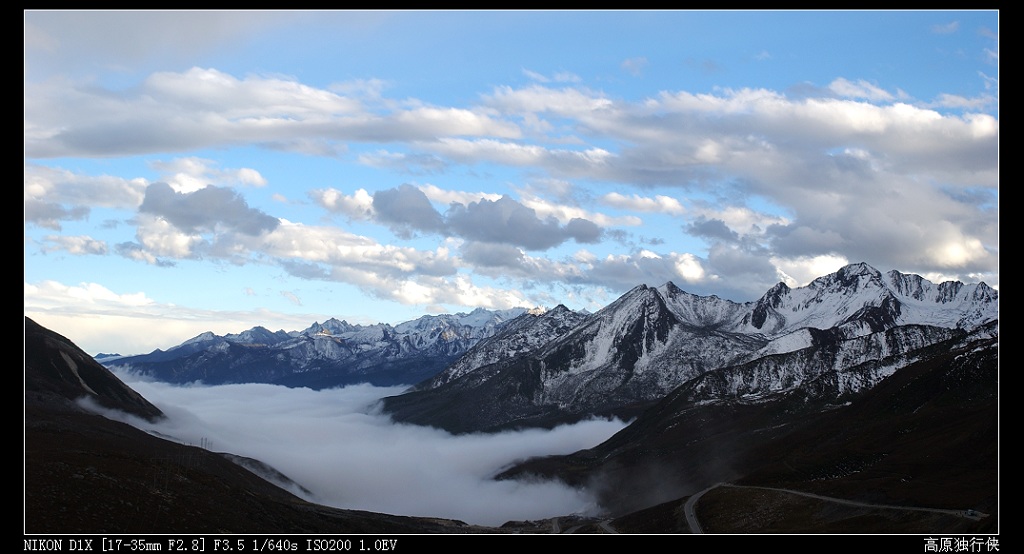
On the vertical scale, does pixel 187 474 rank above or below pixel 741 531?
above

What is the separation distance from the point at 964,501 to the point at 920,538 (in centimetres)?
4217
